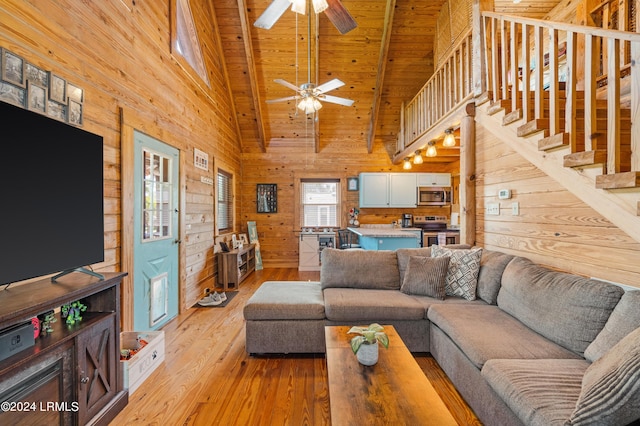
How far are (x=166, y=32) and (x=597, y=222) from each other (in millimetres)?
4557

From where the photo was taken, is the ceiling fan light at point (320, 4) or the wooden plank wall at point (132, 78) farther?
the ceiling fan light at point (320, 4)

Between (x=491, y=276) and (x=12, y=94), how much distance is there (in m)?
3.68

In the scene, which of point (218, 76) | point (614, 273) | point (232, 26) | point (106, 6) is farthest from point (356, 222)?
point (106, 6)

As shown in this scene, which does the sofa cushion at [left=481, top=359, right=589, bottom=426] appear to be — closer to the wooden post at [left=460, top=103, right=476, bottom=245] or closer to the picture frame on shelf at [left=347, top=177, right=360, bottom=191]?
the wooden post at [left=460, top=103, right=476, bottom=245]

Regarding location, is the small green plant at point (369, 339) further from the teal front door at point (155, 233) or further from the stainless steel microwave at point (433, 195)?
the stainless steel microwave at point (433, 195)

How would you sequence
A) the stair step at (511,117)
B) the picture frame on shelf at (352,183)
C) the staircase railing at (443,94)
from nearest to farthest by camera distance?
the stair step at (511,117) < the staircase railing at (443,94) < the picture frame on shelf at (352,183)

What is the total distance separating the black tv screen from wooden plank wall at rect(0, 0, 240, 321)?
57 centimetres

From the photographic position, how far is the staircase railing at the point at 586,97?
1.62m

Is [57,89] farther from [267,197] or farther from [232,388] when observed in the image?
[267,197]

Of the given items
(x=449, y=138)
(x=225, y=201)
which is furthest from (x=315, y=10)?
(x=225, y=201)

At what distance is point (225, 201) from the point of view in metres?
6.03

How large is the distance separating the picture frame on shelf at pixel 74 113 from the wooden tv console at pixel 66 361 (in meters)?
1.05

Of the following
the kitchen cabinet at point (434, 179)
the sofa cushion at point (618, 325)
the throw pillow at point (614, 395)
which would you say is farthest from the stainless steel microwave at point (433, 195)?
the throw pillow at point (614, 395)

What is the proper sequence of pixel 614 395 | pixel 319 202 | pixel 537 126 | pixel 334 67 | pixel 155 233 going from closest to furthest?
pixel 614 395, pixel 537 126, pixel 155 233, pixel 334 67, pixel 319 202
